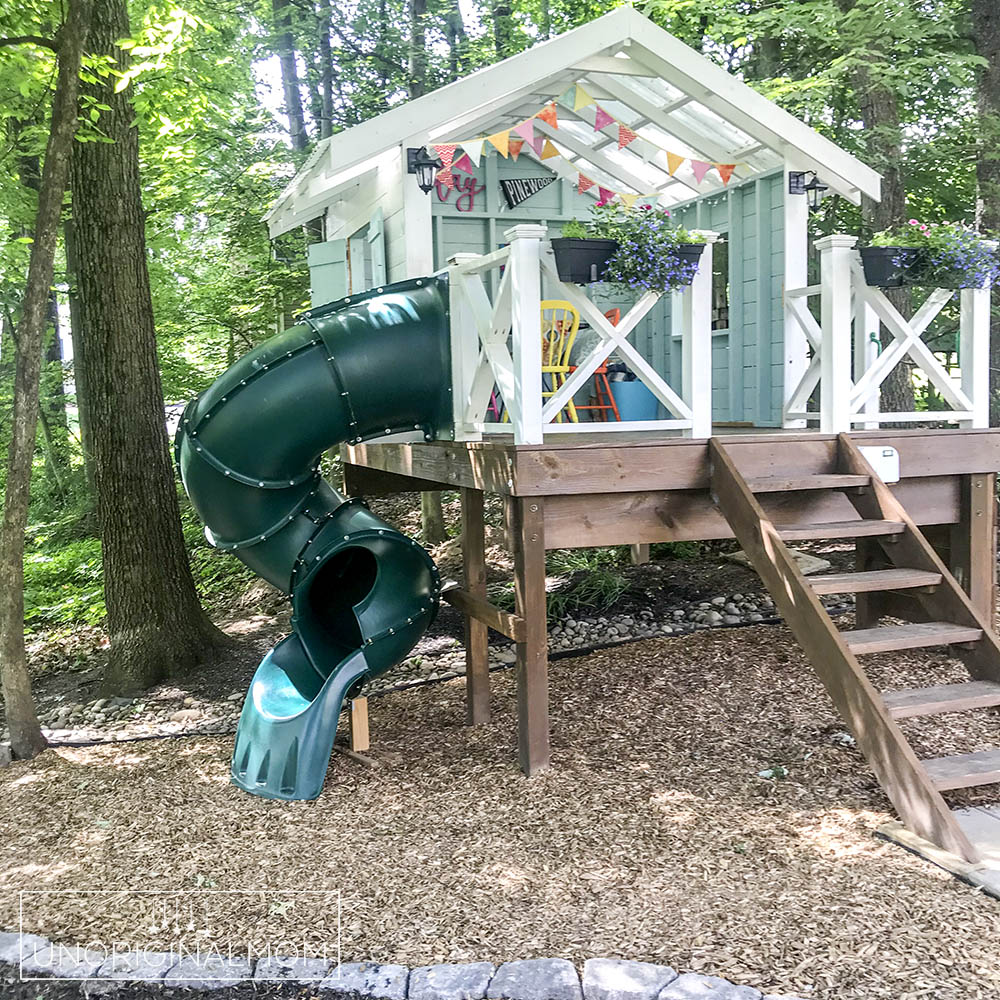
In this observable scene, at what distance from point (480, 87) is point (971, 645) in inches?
138

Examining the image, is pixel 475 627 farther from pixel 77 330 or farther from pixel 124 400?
pixel 77 330

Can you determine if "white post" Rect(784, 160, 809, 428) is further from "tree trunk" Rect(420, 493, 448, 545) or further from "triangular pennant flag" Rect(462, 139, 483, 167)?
"tree trunk" Rect(420, 493, 448, 545)

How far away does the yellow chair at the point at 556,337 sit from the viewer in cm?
653

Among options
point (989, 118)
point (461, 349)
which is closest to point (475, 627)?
point (461, 349)

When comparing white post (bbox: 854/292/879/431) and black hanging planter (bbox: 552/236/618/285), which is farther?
white post (bbox: 854/292/879/431)

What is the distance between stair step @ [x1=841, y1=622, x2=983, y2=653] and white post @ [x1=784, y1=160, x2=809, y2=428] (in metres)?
2.16

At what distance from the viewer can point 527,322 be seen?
413cm

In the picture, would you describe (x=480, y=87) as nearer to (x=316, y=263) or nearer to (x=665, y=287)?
(x=665, y=287)

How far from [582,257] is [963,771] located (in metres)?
2.49

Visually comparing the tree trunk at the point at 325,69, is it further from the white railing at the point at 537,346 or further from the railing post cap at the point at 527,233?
the railing post cap at the point at 527,233

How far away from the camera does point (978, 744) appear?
167 inches

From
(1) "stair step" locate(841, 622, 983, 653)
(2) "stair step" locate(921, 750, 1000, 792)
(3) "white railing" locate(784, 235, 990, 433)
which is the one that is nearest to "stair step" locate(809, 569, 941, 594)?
(1) "stair step" locate(841, 622, 983, 653)

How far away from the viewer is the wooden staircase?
3309 millimetres

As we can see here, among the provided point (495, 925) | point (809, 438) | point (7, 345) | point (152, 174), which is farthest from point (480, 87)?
point (7, 345)
